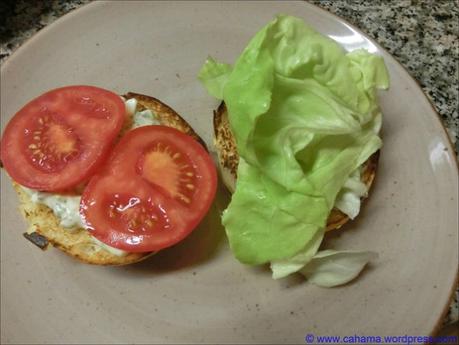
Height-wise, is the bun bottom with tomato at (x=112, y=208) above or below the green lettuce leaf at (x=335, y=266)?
above

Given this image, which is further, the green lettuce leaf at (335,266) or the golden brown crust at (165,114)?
the golden brown crust at (165,114)

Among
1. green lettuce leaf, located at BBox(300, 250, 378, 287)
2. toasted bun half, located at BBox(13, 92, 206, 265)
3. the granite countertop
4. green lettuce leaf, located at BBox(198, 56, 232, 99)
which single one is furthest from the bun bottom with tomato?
the granite countertop

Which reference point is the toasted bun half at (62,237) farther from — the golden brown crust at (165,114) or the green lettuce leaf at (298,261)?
the green lettuce leaf at (298,261)

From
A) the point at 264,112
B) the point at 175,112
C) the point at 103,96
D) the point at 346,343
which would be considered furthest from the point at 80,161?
the point at 346,343

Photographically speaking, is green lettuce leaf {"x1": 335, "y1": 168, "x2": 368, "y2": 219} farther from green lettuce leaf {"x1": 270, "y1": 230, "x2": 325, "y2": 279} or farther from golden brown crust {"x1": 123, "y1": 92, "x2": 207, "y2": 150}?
golden brown crust {"x1": 123, "y1": 92, "x2": 207, "y2": 150}

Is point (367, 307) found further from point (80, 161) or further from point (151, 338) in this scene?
point (80, 161)

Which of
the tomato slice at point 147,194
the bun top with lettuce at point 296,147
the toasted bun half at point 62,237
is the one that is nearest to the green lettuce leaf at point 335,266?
the bun top with lettuce at point 296,147

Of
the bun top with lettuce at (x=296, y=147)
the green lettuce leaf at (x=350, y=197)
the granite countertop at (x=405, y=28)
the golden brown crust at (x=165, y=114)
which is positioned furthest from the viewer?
the granite countertop at (x=405, y=28)

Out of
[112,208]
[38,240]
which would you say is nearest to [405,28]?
[112,208]
